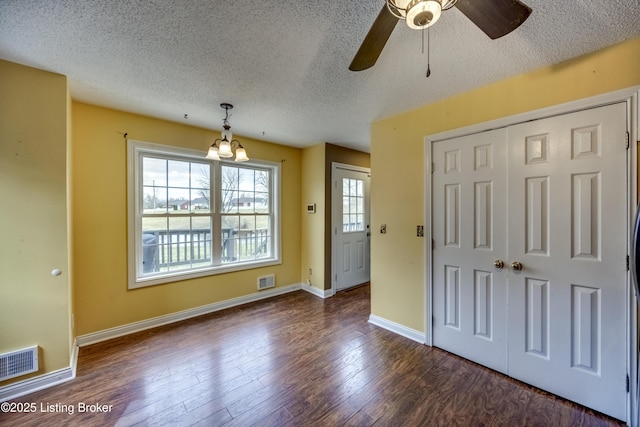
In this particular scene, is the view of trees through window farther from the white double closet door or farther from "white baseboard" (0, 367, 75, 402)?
the white double closet door

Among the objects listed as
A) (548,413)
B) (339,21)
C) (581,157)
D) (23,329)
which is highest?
(339,21)

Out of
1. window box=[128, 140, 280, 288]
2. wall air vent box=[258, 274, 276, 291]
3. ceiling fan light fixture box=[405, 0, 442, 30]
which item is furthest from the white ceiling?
wall air vent box=[258, 274, 276, 291]

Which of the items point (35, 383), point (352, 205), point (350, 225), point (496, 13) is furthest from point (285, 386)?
point (352, 205)

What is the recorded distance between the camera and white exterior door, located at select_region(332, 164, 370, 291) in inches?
161

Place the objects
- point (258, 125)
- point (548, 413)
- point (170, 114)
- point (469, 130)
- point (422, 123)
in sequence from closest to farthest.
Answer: point (548, 413) < point (469, 130) < point (422, 123) < point (170, 114) < point (258, 125)

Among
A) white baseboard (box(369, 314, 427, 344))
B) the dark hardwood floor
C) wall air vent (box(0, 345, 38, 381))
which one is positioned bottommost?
the dark hardwood floor

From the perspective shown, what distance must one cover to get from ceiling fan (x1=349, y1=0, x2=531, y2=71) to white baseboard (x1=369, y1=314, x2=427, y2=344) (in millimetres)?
2517

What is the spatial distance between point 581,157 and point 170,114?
3664 millimetres

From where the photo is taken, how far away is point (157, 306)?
2977mm

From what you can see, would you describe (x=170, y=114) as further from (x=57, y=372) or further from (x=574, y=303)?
(x=574, y=303)

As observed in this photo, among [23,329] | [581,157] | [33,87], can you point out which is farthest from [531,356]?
[33,87]

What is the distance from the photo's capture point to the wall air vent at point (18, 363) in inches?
70.9

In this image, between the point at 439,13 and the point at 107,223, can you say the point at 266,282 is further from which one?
the point at 439,13

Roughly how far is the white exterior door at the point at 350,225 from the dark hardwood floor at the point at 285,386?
1.48m
